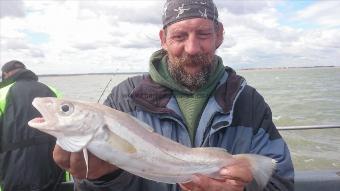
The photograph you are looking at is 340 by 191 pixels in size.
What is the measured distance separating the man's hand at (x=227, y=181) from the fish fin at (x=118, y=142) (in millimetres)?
587

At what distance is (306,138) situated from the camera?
1423cm

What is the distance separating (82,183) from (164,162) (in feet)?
2.20

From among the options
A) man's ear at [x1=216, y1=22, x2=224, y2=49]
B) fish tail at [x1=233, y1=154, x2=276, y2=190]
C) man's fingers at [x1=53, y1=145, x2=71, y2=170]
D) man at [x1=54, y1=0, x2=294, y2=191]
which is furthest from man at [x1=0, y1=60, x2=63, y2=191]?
fish tail at [x1=233, y1=154, x2=276, y2=190]

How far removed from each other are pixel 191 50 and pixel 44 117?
1341mm

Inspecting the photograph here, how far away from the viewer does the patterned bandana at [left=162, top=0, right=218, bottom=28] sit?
3.40m

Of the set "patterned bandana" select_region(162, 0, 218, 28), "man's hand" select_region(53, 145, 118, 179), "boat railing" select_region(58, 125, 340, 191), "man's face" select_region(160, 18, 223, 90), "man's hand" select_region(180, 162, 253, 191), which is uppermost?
"patterned bandana" select_region(162, 0, 218, 28)

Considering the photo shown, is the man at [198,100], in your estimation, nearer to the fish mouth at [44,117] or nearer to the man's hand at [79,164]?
the man's hand at [79,164]

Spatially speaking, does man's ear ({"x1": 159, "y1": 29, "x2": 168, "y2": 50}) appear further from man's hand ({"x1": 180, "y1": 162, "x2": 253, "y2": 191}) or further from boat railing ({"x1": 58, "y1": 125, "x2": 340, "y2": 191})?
boat railing ({"x1": 58, "y1": 125, "x2": 340, "y2": 191})

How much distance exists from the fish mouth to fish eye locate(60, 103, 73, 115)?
0.20ft

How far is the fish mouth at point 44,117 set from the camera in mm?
2373

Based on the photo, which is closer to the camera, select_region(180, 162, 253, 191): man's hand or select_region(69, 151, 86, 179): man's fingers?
select_region(69, 151, 86, 179): man's fingers

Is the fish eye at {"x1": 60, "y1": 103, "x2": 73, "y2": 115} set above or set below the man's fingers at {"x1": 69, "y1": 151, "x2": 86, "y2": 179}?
above

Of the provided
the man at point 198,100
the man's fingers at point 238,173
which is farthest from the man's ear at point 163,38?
the man's fingers at point 238,173

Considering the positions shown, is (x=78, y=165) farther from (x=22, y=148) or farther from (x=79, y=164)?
(x=22, y=148)
